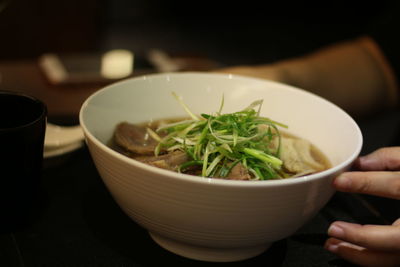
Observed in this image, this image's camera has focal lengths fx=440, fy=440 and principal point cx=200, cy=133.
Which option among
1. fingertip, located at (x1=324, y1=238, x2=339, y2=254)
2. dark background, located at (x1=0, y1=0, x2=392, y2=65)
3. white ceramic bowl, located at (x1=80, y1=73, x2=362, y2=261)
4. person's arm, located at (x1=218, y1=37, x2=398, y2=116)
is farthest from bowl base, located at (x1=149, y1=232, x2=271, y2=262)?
dark background, located at (x1=0, y1=0, x2=392, y2=65)

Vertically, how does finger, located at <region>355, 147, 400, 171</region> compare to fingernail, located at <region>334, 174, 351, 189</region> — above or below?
below

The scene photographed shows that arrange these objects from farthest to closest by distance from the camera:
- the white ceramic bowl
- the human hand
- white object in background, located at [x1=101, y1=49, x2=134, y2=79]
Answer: white object in background, located at [x1=101, y1=49, x2=134, y2=79]
the human hand
the white ceramic bowl

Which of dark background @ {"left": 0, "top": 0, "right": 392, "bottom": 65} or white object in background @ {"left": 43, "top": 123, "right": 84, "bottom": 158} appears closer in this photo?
white object in background @ {"left": 43, "top": 123, "right": 84, "bottom": 158}

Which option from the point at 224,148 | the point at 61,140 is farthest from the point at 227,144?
the point at 61,140

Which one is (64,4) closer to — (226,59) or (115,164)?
(226,59)

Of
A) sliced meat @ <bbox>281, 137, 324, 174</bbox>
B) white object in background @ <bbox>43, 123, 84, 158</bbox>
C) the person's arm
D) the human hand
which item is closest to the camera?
the human hand

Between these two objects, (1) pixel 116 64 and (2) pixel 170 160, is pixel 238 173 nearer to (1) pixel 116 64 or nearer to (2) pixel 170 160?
(2) pixel 170 160

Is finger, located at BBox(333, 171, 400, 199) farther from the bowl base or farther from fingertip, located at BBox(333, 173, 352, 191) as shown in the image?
the bowl base
